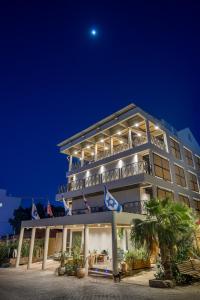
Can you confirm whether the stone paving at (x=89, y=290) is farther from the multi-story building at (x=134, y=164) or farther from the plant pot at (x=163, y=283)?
the multi-story building at (x=134, y=164)

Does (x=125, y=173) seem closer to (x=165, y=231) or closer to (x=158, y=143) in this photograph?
(x=158, y=143)

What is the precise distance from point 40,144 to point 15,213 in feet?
405

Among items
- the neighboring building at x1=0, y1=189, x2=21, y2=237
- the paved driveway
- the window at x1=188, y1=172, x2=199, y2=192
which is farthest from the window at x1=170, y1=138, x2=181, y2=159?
the neighboring building at x1=0, y1=189, x2=21, y2=237

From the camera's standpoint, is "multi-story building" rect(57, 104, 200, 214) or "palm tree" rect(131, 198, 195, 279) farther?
"multi-story building" rect(57, 104, 200, 214)

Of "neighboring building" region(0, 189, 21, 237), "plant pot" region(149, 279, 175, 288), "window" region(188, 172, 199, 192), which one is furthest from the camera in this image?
"neighboring building" region(0, 189, 21, 237)

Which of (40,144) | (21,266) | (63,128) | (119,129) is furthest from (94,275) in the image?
(40,144)

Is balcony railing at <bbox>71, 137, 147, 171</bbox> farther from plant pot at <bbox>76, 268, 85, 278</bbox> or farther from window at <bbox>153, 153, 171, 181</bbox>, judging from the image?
plant pot at <bbox>76, 268, 85, 278</bbox>

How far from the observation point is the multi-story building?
20656mm

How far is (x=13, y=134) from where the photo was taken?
15125 centimetres

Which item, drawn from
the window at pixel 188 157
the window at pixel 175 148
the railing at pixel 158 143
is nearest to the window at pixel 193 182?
the window at pixel 188 157

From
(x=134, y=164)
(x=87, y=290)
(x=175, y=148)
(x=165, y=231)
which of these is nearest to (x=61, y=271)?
(x=87, y=290)

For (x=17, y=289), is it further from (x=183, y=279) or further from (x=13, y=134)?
(x=13, y=134)

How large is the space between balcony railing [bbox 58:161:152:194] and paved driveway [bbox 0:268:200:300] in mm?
10314

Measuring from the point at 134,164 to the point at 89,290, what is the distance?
13.1 m
